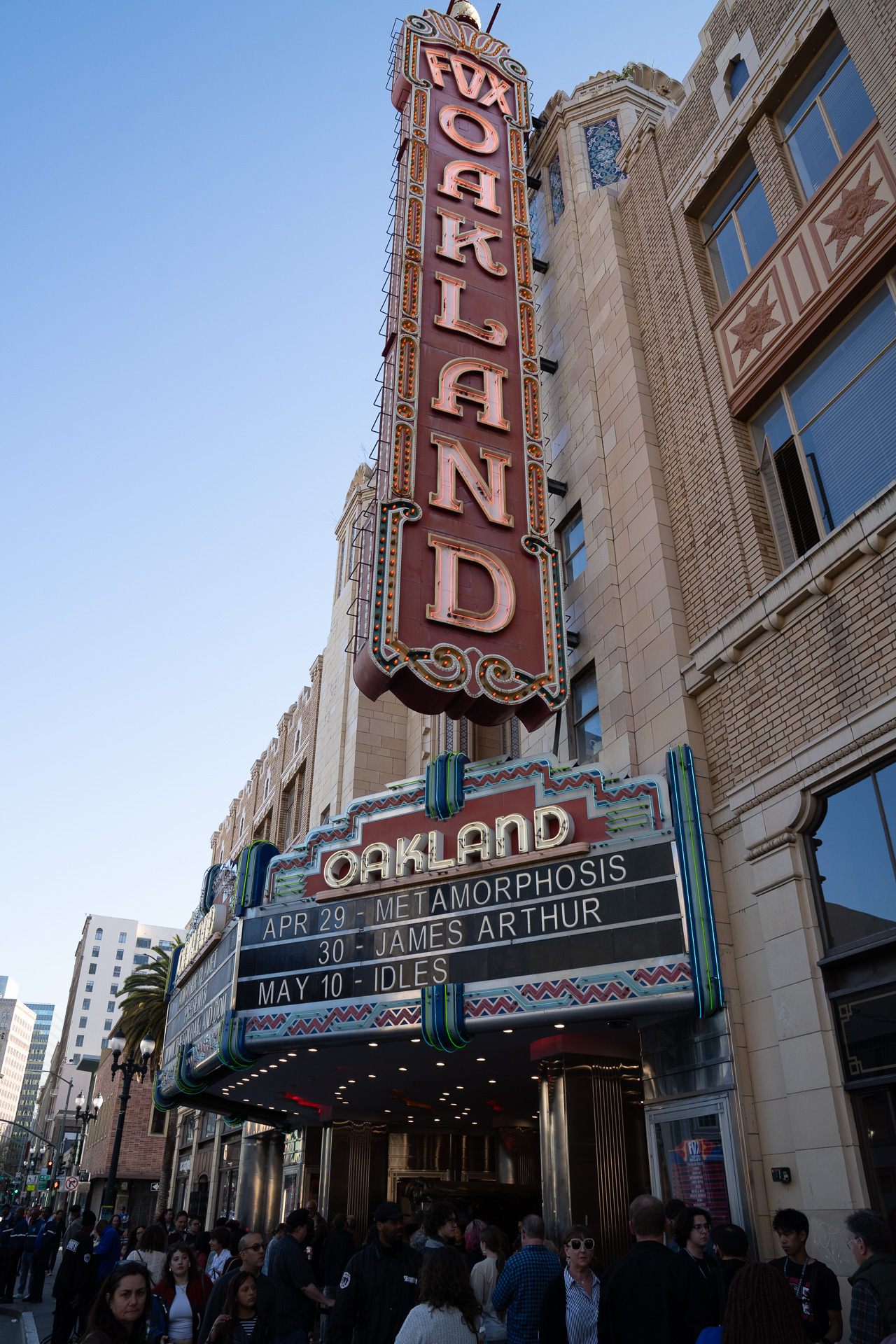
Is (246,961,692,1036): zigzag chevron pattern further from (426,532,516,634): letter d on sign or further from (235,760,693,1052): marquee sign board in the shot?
(426,532,516,634): letter d on sign

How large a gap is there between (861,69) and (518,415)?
7.58 m

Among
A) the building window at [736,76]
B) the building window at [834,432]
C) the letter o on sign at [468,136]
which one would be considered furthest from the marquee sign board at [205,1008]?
the letter o on sign at [468,136]

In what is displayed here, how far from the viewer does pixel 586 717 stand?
17.0 m

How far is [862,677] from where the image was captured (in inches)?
432

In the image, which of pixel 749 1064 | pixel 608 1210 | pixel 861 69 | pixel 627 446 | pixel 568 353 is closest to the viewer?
pixel 749 1064

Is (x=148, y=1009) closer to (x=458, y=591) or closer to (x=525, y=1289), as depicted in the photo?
(x=458, y=591)

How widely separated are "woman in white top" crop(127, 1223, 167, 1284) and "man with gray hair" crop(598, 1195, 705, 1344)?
5.53 m

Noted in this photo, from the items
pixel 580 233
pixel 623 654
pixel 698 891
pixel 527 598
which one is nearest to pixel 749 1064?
pixel 698 891

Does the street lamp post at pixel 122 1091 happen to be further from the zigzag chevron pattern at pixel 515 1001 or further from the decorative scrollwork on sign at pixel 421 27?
the decorative scrollwork on sign at pixel 421 27

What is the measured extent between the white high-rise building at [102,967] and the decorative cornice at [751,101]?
148 metres

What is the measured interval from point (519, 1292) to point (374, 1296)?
4.48ft

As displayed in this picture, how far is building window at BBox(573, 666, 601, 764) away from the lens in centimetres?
1655

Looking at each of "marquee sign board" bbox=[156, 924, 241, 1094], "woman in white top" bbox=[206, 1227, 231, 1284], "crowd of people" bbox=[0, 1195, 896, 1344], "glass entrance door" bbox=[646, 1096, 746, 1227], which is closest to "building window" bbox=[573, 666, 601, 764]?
"glass entrance door" bbox=[646, 1096, 746, 1227]

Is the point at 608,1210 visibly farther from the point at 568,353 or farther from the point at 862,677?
the point at 568,353
